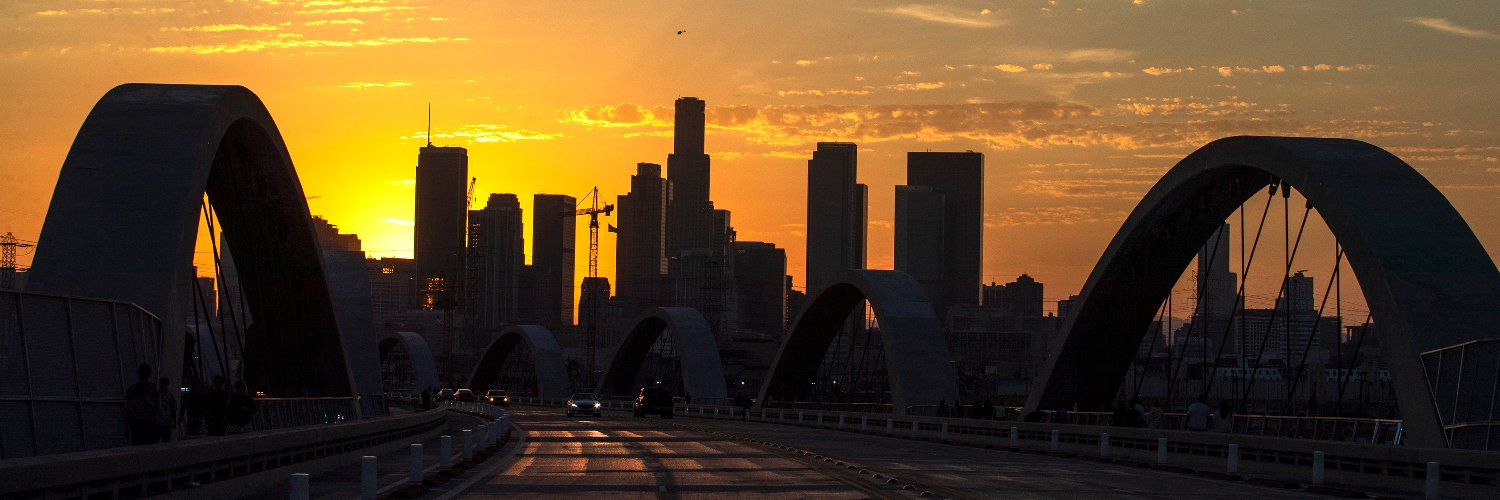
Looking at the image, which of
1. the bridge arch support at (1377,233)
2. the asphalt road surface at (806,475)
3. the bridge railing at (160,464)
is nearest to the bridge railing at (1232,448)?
the asphalt road surface at (806,475)

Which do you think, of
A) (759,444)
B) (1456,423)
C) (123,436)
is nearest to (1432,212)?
(1456,423)

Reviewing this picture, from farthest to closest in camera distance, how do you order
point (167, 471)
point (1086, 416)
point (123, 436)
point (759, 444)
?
1. point (1086, 416)
2. point (759, 444)
3. point (123, 436)
4. point (167, 471)

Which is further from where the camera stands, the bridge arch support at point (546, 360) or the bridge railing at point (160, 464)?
the bridge arch support at point (546, 360)

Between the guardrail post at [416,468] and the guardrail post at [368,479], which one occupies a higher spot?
the guardrail post at [368,479]


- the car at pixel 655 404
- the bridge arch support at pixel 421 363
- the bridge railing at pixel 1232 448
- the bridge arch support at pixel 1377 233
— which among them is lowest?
the bridge arch support at pixel 421 363

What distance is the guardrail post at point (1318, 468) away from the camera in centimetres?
2791

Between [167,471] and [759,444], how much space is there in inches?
1030

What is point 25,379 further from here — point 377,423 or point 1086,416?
point 1086,416

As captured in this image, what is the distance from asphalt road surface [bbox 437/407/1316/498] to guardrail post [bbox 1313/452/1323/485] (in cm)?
96

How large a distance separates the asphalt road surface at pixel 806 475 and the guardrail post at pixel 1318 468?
37.9 inches

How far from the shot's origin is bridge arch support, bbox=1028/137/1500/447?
35.2 metres

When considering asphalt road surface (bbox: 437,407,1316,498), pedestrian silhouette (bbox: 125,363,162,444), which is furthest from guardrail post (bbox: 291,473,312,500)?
asphalt road surface (bbox: 437,407,1316,498)

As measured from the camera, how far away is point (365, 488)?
1997 cm

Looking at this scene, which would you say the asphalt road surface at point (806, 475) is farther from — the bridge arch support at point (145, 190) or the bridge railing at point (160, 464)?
the bridge arch support at point (145, 190)
